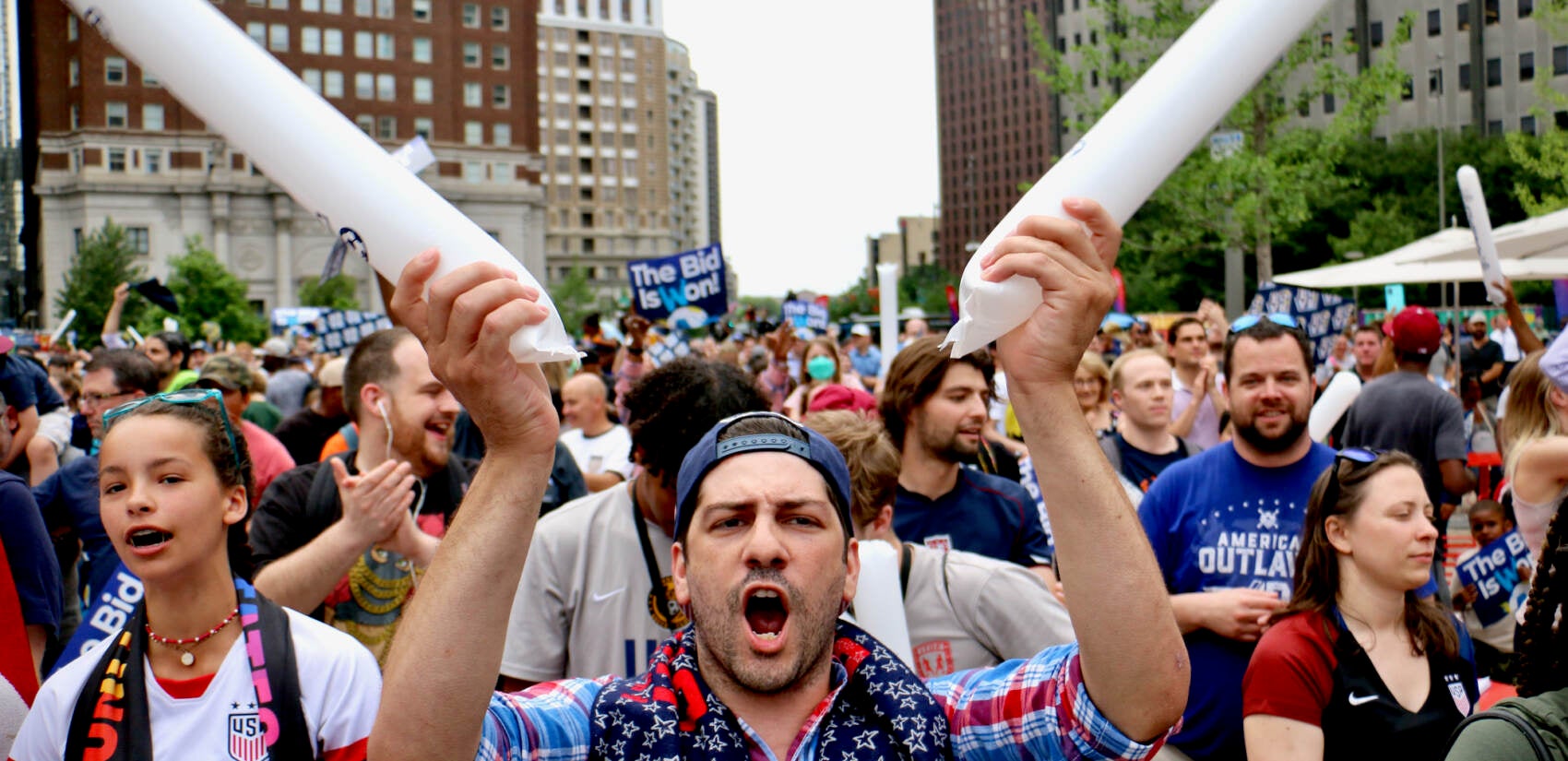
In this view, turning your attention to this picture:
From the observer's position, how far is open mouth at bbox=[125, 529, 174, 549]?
2.60 metres

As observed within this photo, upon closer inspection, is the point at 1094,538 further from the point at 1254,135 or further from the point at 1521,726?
the point at 1254,135

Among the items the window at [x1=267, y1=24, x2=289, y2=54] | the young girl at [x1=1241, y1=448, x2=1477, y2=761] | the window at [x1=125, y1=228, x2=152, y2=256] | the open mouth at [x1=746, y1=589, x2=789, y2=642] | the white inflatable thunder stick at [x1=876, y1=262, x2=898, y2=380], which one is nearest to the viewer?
the open mouth at [x1=746, y1=589, x2=789, y2=642]

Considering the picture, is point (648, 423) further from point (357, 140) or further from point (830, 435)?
point (357, 140)

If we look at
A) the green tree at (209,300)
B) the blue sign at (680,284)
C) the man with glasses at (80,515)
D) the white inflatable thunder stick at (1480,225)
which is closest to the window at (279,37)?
the green tree at (209,300)

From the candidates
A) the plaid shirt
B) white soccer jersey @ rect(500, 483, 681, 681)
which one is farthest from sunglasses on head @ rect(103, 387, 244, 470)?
the plaid shirt

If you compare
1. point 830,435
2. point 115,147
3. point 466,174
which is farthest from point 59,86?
point 830,435

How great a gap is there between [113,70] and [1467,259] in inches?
3271

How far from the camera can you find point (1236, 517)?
400cm

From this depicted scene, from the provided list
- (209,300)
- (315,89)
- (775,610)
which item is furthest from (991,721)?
(315,89)

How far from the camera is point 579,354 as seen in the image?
1704mm

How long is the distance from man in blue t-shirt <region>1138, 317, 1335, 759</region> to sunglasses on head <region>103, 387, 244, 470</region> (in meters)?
2.62

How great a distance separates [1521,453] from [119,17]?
4.40 metres

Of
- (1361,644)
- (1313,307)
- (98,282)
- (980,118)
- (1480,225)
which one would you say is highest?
(980,118)

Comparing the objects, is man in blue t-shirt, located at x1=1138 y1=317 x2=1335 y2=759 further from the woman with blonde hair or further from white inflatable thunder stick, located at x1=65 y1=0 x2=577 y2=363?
the woman with blonde hair
